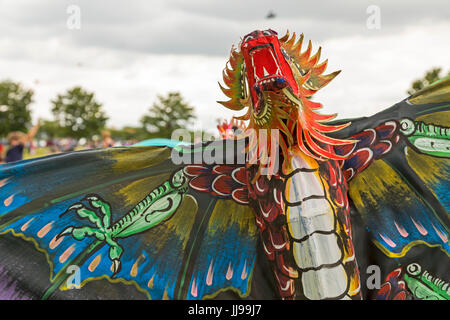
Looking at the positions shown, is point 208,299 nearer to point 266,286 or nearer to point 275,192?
point 266,286

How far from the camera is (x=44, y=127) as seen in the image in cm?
4962

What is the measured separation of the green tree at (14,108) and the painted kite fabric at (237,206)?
26.8 metres

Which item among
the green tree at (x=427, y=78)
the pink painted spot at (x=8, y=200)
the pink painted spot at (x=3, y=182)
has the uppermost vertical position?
the green tree at (x=427, y=78)

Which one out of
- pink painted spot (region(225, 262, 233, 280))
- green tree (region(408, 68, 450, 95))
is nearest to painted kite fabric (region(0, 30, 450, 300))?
pink painted spot (region(225, 262, 233, 280))

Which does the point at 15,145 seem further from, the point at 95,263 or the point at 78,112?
the point at 78,112

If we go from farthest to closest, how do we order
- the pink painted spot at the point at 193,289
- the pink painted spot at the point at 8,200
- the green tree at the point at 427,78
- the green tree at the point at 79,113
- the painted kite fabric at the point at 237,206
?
the green tree at the point at 79,113
the green tree at the point at 427,78
the pink painted spot at the point at 8,200
the pink painted spot at the point at 193,289
the painted kite fabric at the point at 237,206

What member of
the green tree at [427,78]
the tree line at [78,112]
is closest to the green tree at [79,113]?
the tree line at [78,112]

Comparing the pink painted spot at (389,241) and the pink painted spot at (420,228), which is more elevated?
the pink painted spot at (420,228)

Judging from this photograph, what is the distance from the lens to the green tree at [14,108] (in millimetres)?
25500

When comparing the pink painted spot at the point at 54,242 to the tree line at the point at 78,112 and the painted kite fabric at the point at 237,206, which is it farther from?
the tree line at the point at 78,112

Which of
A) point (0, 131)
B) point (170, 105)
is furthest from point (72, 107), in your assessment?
point (170, 105)

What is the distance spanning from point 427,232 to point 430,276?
220 mm

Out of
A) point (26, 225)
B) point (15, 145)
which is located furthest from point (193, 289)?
point (15, 145)

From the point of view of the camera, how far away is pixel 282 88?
1.49m
